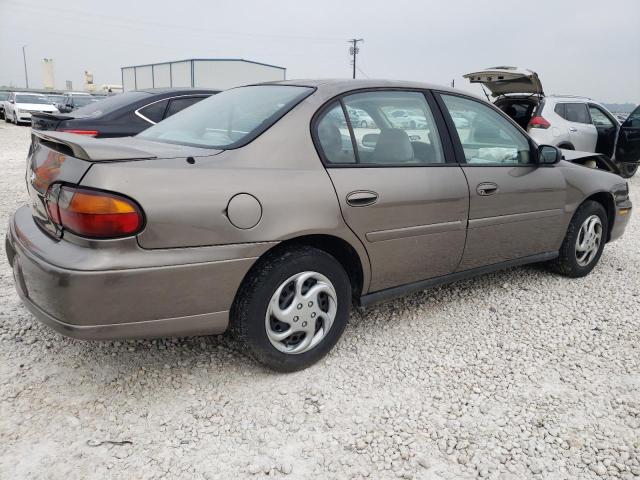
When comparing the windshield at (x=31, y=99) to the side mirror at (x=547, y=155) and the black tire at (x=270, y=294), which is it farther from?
the black tire at (x=270, y=294)

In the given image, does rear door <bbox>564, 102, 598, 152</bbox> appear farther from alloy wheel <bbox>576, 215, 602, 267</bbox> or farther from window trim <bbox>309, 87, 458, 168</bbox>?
window trim <bbox>309, 87, 458, 168</bbox>

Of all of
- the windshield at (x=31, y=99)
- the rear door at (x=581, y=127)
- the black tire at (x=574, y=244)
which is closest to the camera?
the black tire at (x=574, y=244)

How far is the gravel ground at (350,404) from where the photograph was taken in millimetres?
2018

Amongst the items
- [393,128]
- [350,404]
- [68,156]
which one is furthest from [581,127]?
[68,156]

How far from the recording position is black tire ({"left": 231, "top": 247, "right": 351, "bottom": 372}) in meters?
2.37

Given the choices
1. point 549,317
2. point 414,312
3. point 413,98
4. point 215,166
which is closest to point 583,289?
point 549,317

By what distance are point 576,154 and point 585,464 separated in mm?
3151

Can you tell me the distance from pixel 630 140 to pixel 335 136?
Result: 796 cm

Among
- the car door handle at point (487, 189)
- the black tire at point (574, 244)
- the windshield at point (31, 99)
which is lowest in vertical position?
the black tire at point (574, 244)

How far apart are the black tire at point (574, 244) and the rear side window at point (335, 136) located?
2.22 metres

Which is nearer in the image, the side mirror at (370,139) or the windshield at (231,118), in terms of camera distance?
the windshield at (231,118)

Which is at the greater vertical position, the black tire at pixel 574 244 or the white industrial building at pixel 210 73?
the white industrial building at pixel 210 73

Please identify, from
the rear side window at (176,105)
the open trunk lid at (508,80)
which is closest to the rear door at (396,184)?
the rear side window at (176,105)

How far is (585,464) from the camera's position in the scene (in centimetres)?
207
